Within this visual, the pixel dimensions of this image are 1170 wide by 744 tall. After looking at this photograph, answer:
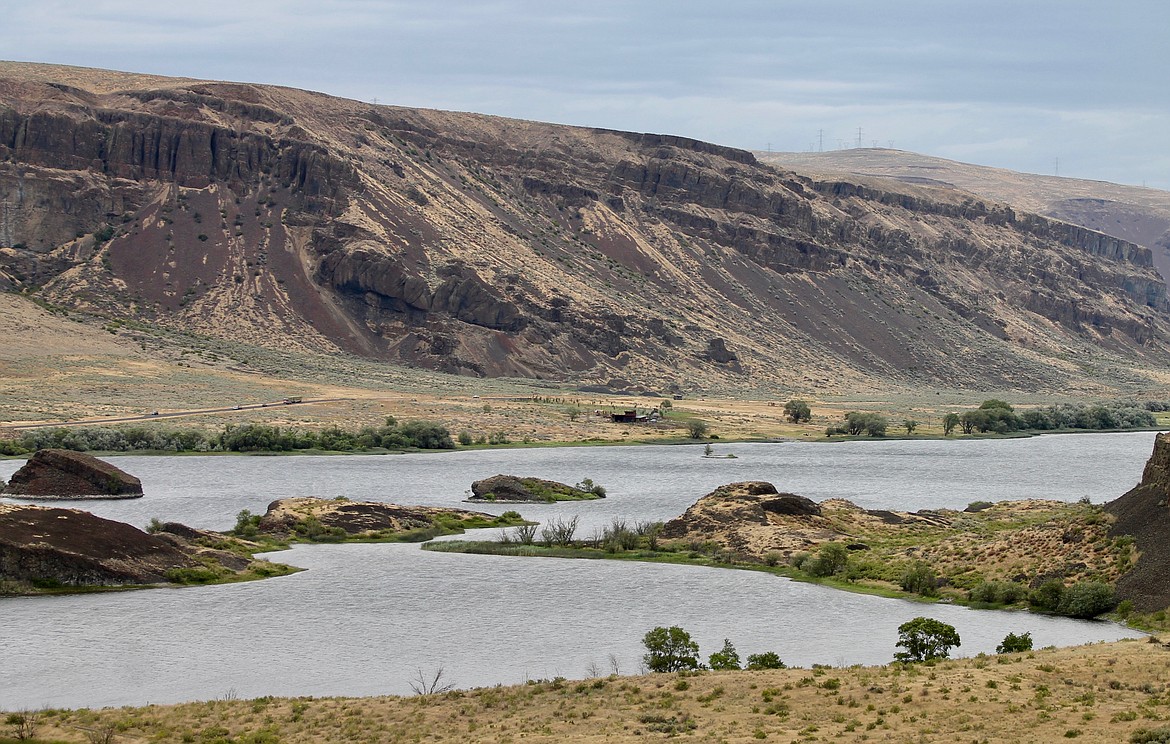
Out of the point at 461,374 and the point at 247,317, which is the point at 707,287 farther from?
the point at 247,317

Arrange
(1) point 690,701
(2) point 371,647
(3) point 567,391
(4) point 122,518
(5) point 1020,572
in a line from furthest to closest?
1. (3) point 567,391
2. (4) point 122,518
3. (5) point 1020,572
4. (2) point 371,647
5. (1) point 690,701

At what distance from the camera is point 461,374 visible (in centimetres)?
14975

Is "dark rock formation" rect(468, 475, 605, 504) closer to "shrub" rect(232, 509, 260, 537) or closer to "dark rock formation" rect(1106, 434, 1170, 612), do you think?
"shrub" rect(232, 509, 260, 537)

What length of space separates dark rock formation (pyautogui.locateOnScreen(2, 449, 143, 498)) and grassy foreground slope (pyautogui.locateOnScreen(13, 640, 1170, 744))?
38.6 meters

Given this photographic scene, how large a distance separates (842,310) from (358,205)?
6956 cm

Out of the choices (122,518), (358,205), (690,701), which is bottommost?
(122,518)

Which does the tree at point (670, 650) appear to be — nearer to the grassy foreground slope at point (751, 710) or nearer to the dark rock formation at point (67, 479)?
the grassy foreground slope at point (751, 710)

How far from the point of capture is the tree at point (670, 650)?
32.5 meters

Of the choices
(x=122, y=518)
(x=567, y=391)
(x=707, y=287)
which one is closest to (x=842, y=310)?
(x=707, y=287)

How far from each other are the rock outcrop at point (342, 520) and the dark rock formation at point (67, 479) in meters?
12.0

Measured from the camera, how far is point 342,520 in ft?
190

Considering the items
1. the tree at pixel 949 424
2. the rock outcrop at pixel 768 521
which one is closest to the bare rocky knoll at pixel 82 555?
the rock outcrop at pixel 768 521

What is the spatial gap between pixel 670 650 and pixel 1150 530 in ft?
54.4

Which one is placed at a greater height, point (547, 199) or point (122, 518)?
point (547, 199)
